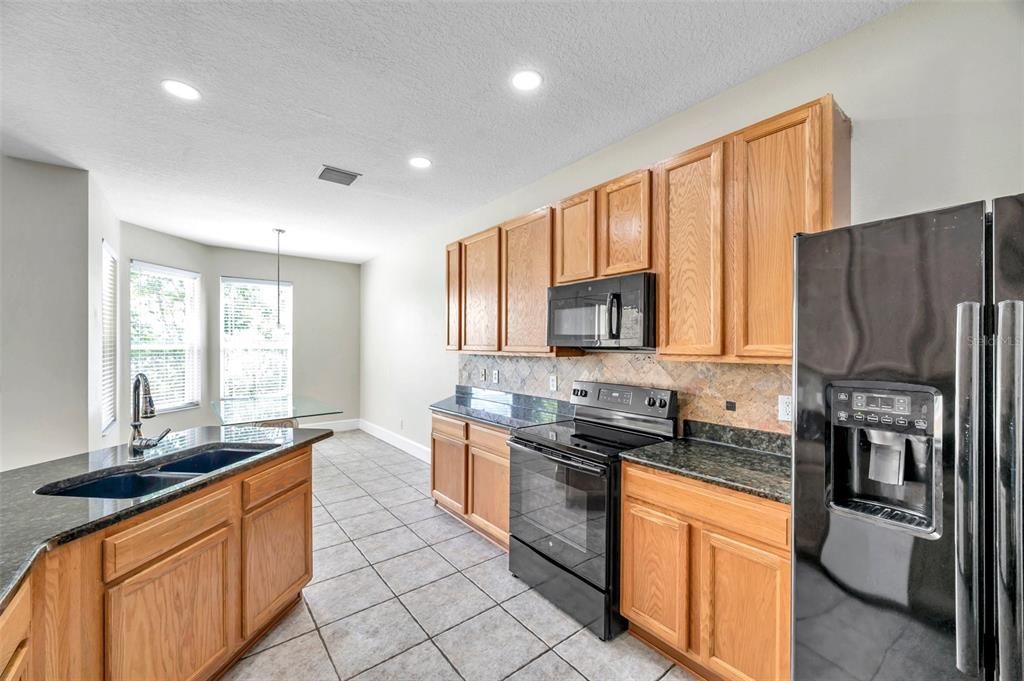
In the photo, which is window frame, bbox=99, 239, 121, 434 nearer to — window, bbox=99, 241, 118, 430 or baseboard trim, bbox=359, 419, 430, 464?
window, bbox=99, 241, 118, 430

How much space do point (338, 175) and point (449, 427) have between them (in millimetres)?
2164

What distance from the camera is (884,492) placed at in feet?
4.23

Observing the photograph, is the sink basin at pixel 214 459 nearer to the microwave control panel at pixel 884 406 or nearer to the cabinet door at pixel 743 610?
the cabinet door at pixel 743 610

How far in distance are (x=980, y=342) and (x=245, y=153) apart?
3.77 metres

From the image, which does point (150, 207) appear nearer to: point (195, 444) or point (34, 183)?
point (34, 183)

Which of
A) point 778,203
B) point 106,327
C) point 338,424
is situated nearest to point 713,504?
point 778,203

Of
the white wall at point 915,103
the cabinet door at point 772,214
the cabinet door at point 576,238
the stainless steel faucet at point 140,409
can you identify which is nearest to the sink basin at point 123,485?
the stainless steel faucet at point 140,409

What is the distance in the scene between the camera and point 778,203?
1.82 meters

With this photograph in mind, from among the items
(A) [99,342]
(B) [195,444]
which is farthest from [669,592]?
(A) [99,342]

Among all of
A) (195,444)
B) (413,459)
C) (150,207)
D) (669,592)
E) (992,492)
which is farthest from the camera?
(413,459)

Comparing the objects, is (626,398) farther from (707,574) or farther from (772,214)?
(772,214)

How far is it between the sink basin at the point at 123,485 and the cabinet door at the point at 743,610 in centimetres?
229

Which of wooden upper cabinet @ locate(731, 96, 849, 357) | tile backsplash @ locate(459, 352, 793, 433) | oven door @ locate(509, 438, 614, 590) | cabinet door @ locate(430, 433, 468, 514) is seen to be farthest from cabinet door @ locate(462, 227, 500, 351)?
wooden upper cabinet @ locate(731, 96, 849, 357)

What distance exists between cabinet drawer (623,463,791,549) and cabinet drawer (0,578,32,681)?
6.67ft
